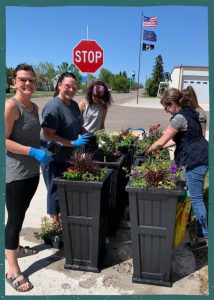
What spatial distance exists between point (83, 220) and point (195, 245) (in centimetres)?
140

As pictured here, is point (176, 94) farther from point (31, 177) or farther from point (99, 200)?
point (31, 177)

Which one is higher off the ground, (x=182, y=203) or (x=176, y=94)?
(x=176, y=94)

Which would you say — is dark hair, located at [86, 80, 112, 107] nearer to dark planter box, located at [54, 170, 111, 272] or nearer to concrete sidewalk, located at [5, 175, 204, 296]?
dark planter box, located at [54, 170, 111, 272]

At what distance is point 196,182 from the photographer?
Result: 313 centimetres

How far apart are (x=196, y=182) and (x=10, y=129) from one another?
1849 mm

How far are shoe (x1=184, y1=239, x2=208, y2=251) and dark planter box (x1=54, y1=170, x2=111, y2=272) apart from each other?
40.2 inches

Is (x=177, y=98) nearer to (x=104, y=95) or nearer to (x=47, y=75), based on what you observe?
(x=104, y=95)

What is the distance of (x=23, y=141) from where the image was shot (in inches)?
98.6

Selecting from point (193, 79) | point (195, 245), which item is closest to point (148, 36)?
point (193, 79)

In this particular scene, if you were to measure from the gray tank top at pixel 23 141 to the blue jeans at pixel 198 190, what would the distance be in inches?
60.5

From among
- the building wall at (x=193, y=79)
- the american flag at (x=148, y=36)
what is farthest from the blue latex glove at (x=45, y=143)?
the building wall at (x=193, y=79)

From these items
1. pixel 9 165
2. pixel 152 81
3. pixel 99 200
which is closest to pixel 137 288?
pixel 99 200

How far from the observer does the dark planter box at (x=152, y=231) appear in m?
2.52

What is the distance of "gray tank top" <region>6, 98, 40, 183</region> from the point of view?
8.04 feet
